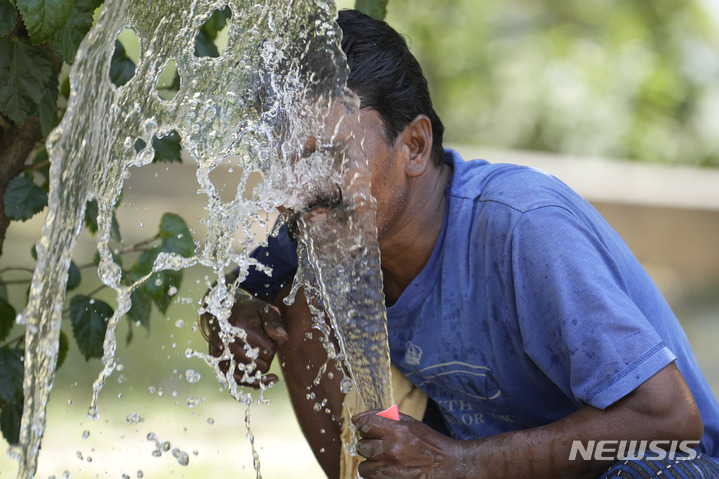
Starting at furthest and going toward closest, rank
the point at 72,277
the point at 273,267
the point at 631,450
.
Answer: the point at 273,267, the point at 72,277, the point at 631,450

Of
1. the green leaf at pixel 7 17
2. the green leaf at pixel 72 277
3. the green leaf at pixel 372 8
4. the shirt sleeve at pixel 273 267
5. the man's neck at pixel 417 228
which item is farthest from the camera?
the shirt sleeve at pixel 273 267

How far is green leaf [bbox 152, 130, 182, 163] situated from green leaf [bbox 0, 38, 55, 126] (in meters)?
0.29

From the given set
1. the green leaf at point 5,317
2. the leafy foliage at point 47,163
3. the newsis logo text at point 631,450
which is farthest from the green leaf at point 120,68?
the newsis logo text at point 631,450

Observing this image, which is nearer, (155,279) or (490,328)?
(490,328)

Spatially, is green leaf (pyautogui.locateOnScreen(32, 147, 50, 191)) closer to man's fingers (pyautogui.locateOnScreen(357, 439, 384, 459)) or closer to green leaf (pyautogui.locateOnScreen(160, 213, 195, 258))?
green leaf (pyautogui.locateOnScreen(160, 213, 195, 258))

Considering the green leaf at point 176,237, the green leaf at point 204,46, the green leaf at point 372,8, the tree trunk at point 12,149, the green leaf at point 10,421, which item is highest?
the green leaf at point 372,8

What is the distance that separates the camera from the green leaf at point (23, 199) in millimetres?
2092

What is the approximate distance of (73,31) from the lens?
1.92m

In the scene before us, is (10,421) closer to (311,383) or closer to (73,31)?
(311,383)

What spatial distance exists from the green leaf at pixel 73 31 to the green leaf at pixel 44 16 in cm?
15

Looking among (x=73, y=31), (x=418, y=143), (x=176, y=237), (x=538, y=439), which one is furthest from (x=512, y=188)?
(x=73, y=31)

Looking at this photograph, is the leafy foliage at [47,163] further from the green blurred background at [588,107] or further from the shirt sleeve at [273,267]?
the green blurred background at [588,107]

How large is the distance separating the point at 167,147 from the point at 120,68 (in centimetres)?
21

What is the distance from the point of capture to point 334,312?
2.10m
